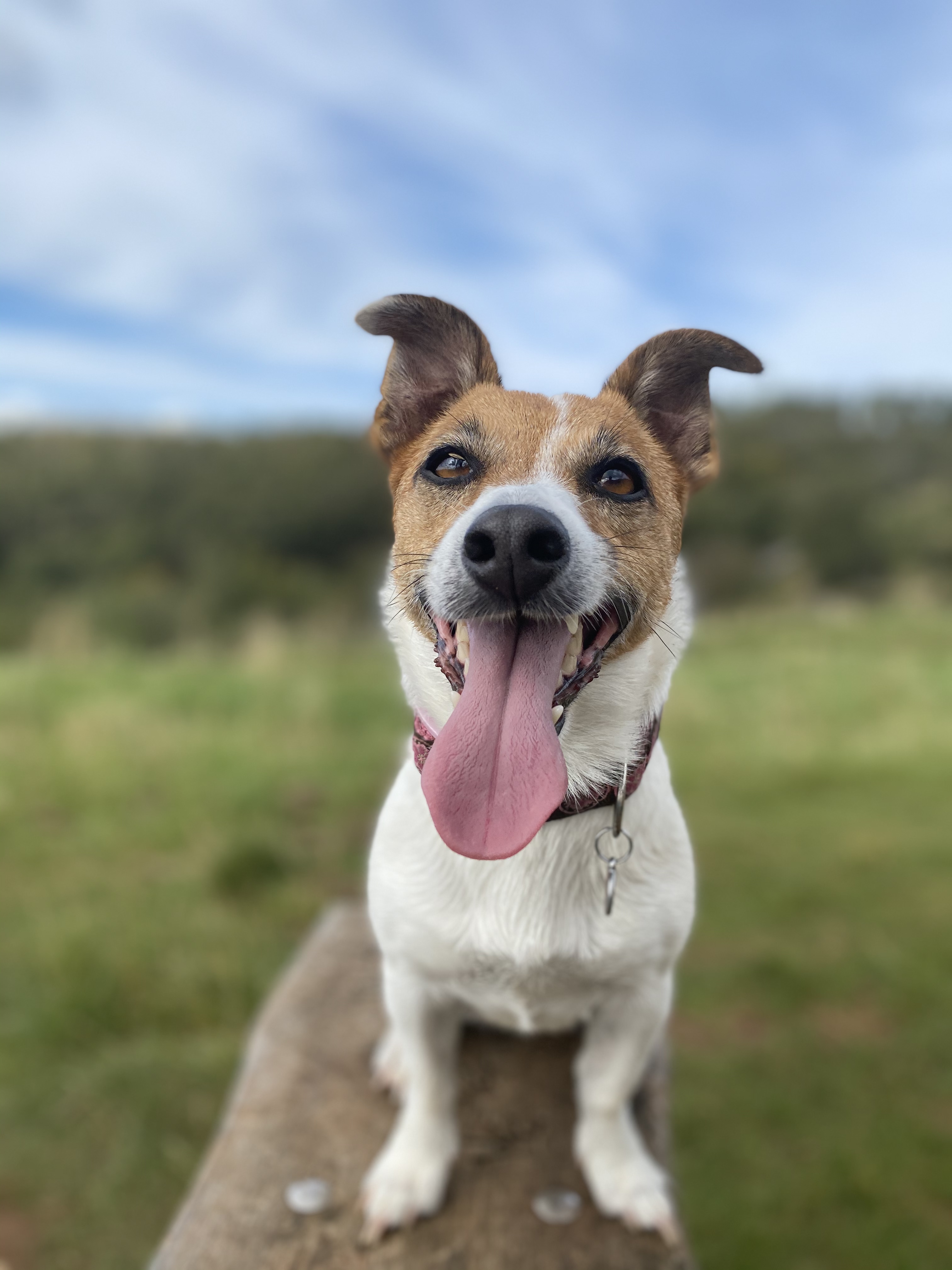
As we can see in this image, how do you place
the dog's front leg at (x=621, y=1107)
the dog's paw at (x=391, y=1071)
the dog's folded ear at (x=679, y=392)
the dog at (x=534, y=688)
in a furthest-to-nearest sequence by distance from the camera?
1. the dog's paw at (x=391, y=1071)
2. the dog's front leg at (x=621, y=1107)
3. the dog's folded ear at (x=679, y=392)
4. the dog at (x=534, y=688)

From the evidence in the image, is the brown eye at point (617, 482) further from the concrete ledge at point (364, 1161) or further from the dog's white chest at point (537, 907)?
the concrete ledge at point (364, 1161)

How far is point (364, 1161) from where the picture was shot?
94.0 inches

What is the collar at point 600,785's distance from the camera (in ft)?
5.75

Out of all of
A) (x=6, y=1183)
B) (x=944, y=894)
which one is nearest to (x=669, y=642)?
(x=6, y=1183)

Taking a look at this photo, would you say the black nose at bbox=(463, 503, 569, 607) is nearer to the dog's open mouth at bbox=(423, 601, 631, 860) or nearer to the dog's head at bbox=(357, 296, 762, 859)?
the dog's head at bbox=(357, 296, 762, 859)

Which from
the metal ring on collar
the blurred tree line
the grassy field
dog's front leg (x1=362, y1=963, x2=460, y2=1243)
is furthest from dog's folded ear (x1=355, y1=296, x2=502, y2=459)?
the blurred tree line

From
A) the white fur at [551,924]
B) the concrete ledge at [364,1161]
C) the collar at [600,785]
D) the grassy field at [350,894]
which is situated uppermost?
the collar at [600,785]

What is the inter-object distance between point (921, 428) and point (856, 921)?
2440 centimetres

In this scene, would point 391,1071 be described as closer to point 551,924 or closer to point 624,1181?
point 624,1181

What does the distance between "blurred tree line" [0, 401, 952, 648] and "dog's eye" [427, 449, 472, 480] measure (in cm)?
1145

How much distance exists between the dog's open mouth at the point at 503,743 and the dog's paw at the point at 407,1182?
1.14 metres

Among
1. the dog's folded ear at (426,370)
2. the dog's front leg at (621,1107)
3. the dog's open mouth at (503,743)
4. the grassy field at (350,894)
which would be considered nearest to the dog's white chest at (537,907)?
the dog's front leg at (621,1107)

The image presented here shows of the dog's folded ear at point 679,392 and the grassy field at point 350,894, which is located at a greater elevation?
the dog's folded ear at point 679,392

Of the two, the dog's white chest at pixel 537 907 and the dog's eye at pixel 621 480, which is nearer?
the dog's eye at pixel 621 480
